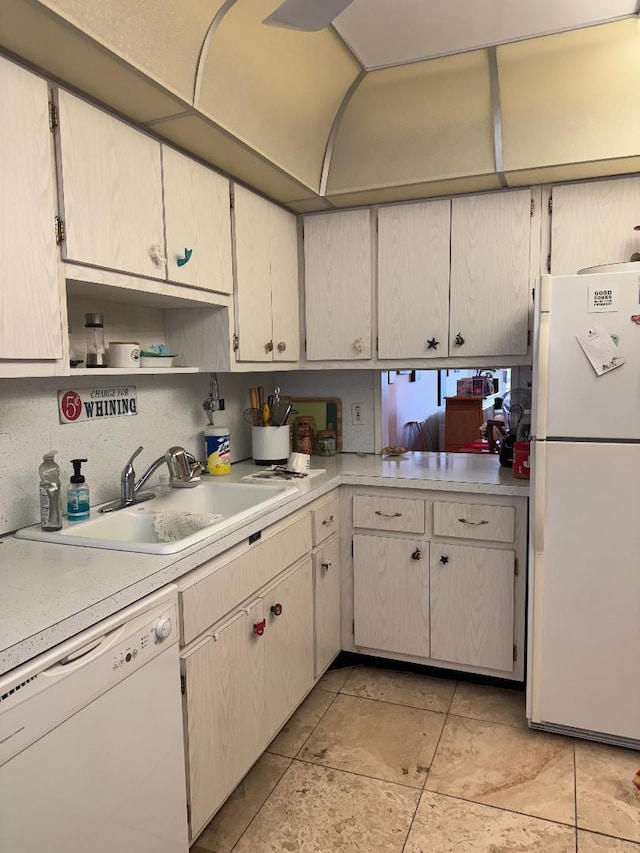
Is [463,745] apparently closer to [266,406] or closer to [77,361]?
[266,406]

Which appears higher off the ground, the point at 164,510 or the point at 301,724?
the point at 164,510

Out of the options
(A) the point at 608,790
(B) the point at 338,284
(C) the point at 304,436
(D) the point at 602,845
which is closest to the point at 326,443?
(C) the point at 304,436

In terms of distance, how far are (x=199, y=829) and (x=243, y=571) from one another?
70 centimetres

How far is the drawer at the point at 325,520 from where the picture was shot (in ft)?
7.82

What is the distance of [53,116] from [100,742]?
1.50m

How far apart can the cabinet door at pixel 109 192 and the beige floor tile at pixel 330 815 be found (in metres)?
1.76

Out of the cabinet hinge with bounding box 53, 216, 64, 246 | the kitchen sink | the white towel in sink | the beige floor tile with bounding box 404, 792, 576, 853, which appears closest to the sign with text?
the kitchen sink

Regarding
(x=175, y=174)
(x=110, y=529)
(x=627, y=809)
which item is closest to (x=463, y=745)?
(x=627, y=809)

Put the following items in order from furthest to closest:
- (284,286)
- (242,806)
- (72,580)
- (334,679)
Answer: (284,286) < (334,679) < (242,806) < (72,580)

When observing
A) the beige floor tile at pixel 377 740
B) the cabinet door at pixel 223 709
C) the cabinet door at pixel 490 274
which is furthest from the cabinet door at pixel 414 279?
the beige floor tile at pixel 377 740

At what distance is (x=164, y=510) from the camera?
2141 mm

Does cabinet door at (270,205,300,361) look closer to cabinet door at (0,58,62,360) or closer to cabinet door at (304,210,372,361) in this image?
cabinet door at (304,210,372,361)

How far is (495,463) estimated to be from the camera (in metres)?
2.82

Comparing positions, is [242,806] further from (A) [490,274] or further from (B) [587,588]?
(A) [490,274]
